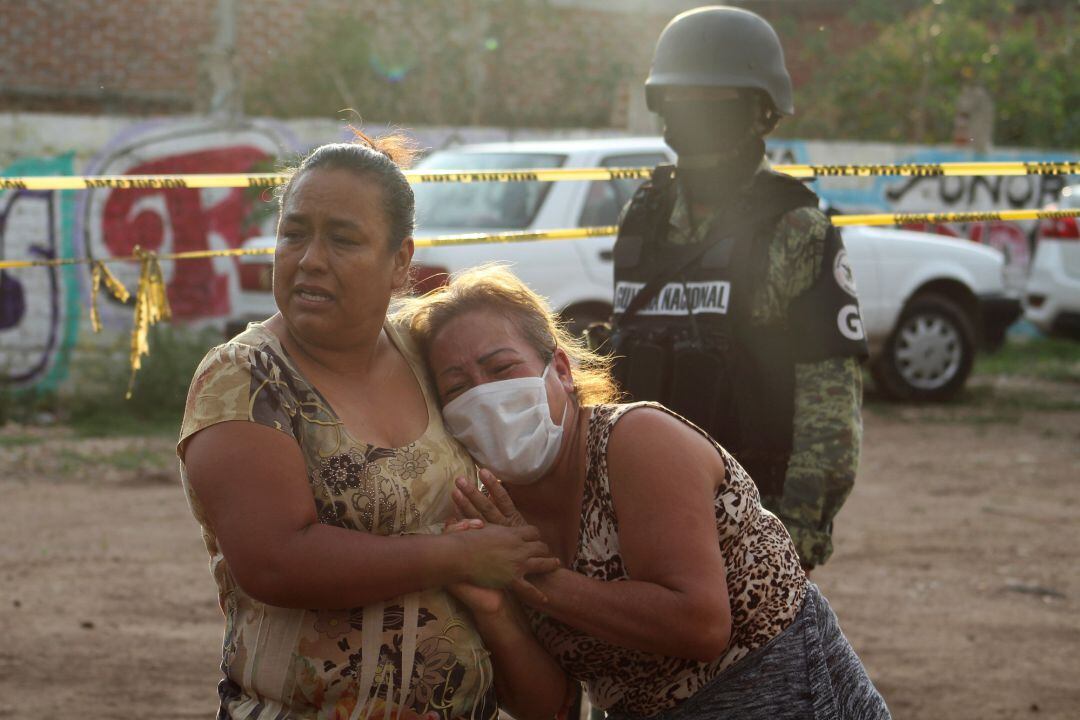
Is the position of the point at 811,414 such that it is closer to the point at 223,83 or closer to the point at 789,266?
the point at 789,266

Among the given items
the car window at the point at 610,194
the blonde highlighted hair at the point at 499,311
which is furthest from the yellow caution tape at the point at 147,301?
the car window at the point at 610,194

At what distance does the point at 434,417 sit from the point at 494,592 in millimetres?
346

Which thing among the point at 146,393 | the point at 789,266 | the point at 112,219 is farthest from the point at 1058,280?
the point at 789,266

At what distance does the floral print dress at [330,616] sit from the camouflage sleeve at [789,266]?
109cm

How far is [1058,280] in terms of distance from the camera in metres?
11.4

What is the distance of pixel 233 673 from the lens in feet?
7.04

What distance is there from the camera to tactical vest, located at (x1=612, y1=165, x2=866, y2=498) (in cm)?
294

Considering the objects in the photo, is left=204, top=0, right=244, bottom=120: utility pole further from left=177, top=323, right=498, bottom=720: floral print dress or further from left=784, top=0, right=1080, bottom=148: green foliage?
left=177, top=323, right=498, bottom=720: floral print dress

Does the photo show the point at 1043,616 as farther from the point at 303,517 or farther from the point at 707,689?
the point at 303,517

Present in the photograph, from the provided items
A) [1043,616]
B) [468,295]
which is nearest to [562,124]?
[1043,616]

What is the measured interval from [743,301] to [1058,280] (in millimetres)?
9452

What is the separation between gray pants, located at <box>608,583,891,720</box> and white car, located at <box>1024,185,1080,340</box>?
32.7ft

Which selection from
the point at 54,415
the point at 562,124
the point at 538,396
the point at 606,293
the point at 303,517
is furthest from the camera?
the point at 562,124

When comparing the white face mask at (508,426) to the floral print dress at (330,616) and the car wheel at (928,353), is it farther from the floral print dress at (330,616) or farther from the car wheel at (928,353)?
the car wheel at (928,353)
